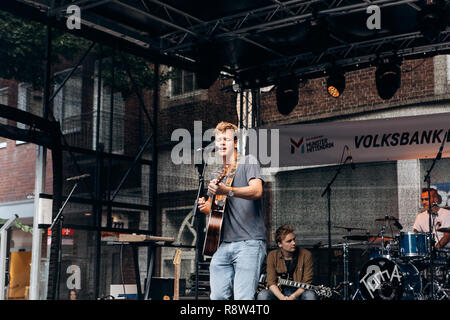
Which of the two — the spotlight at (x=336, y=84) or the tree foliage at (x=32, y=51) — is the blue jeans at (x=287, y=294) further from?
the tree foliage at (x=32, y=51)

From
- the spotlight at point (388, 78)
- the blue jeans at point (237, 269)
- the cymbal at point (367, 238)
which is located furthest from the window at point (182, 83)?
the blue jeans at point (237, 269)

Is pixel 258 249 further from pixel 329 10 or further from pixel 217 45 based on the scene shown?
pixel 217 45

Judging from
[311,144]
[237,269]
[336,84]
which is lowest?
[237,269]

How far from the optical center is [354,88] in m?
12.5

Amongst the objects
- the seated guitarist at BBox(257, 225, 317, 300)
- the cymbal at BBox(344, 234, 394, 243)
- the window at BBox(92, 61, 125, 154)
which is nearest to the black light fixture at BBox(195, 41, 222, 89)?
the cymbal at BBox(344, 234, 394, 243)

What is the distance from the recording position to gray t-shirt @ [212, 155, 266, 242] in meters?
4.28

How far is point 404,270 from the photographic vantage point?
882cm

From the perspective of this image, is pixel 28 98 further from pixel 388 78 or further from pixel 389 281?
pixel 389 281

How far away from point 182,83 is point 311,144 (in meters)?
5.05

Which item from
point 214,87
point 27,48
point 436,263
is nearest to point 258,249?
point 436,263

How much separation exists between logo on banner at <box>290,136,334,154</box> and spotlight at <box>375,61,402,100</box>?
1327 millimetres

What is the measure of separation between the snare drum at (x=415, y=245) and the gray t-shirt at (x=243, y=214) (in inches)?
197

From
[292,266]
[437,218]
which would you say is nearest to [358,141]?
[437,218]

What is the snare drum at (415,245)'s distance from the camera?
864cm
